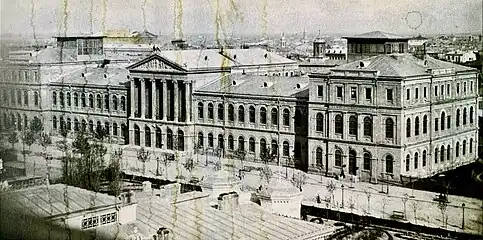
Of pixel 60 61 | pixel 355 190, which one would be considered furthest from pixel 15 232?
pixel 355 190

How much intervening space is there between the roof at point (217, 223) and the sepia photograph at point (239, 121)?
0.01 metres

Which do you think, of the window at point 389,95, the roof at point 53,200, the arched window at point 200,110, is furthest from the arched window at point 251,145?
the roof at point 53,200

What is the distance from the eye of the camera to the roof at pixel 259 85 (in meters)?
8.34

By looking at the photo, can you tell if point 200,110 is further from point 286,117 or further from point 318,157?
point 318,157

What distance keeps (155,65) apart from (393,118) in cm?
224

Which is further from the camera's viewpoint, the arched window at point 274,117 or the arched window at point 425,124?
the arched window at point 274,117

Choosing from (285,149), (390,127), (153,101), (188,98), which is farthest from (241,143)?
(390,127)

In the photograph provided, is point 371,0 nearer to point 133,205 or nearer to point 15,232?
point 133,205

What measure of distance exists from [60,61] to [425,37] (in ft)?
10.9

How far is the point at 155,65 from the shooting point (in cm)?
867

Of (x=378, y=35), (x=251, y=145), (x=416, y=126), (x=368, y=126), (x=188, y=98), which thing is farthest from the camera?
(x=188, y=98)

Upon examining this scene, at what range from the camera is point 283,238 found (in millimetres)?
6309

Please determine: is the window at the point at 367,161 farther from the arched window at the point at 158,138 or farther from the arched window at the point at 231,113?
the arched window at the point at 158,138

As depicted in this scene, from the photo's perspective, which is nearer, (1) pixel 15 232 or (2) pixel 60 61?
(1) pixel 15 232
